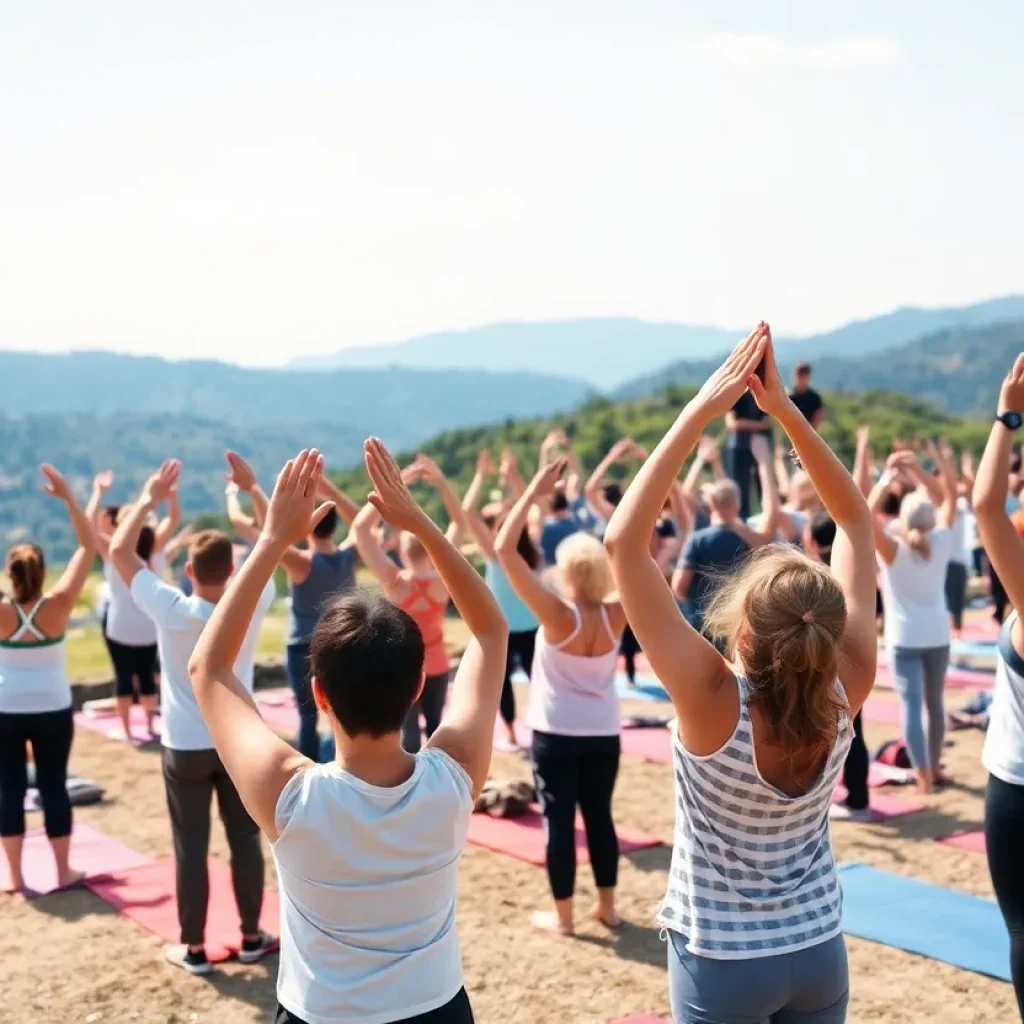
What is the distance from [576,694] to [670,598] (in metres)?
2.99

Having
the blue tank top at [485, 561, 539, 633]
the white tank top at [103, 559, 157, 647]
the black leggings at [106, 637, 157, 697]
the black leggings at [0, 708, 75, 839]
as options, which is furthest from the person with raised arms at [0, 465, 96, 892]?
the blue tank top at [485, 561, 539, 633]

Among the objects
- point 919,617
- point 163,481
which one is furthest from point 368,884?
point 919,617

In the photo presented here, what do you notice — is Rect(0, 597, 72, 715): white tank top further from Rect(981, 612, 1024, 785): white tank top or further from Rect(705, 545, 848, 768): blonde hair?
Rect(705, 545, 848, 768): blonde hair

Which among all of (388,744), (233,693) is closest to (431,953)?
(388,744)

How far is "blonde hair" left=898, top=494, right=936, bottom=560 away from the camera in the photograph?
7379 mm

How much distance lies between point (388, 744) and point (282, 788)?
21 centimetres

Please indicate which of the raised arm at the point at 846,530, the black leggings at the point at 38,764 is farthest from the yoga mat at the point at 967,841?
the black leggings at the point at 38,764

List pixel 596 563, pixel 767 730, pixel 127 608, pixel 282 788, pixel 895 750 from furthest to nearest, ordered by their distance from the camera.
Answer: pixel 127 608, pixel 895 750, pixel 596 563, pixel 767 730, pixel 282 788

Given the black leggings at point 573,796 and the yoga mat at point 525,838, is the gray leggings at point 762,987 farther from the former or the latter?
the yoga mat at point 525,838

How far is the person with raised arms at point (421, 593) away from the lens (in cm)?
580

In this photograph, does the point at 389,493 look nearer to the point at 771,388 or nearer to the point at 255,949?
the point at 771,388

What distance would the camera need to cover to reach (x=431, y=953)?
8.06ft

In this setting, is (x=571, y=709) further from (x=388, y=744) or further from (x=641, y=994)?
(x=388, y=744)

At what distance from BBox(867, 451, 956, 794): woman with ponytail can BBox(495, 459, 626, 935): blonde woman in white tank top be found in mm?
2524
